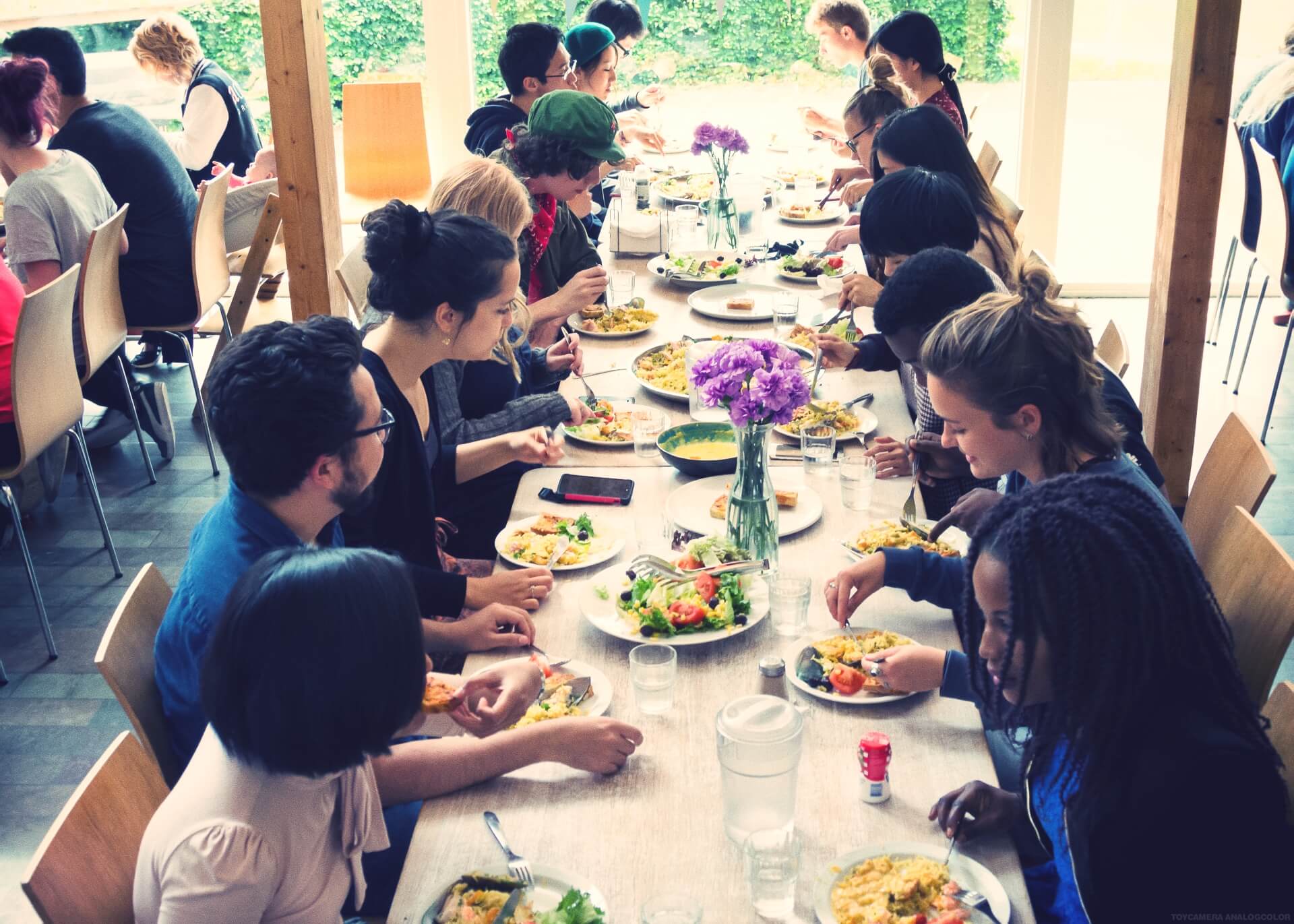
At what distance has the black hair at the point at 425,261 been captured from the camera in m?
2.45

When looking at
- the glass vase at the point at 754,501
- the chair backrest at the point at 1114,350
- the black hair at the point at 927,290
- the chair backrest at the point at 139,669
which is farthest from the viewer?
the chair backrest at the point at 1114,350

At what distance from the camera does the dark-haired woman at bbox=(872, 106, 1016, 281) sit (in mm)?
3367

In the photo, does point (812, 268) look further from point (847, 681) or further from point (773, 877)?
point (773, 877)

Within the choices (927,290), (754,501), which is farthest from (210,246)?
(754,501)

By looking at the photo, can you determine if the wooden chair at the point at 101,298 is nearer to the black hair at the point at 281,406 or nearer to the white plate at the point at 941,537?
the black hair at the point at 281,406

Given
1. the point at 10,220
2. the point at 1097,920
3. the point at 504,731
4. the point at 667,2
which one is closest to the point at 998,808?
the point at 1097,920

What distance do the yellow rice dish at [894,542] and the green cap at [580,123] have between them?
174cm

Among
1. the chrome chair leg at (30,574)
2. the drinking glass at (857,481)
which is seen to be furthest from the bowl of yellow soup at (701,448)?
the chrome chair leg at (30,574)

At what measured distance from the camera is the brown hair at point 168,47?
552 centimetres

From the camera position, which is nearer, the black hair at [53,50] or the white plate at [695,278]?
the white plate at [695,278]

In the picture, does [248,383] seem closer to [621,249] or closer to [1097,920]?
[1097,920]

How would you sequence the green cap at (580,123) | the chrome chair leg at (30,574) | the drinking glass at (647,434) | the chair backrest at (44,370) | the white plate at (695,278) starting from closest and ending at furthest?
1. the drinking glass at (647,434)
2. the chair backrest at (44,370)
3. the chrome chair leg at (30,574)
4. the green cap at (580,123)
5. the white plate at (695,278)

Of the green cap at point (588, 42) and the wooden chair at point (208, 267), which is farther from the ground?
the green cap at point (588, 42)

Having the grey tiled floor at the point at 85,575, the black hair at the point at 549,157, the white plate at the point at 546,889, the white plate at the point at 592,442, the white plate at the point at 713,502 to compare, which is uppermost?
the black hair at the point at 549,157
